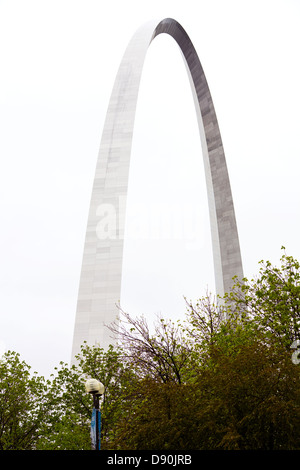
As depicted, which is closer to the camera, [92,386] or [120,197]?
[92,386]

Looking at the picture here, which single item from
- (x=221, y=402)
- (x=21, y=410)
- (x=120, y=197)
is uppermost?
(x=120, y=197)

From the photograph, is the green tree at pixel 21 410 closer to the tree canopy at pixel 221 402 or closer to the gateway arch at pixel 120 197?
the tree canopy at pixel 221 402

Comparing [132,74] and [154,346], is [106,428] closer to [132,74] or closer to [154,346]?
[154,346]

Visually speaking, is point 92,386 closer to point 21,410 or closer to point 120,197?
point 21,410

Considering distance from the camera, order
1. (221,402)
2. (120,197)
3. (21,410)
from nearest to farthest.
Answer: (221,402), (21,410), (120,197)

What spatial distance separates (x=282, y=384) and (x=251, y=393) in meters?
0.76

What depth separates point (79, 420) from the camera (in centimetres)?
1925

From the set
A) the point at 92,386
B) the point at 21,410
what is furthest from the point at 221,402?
the point at 21,410

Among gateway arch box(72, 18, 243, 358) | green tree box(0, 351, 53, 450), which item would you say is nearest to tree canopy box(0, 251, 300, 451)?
green tree box(0, 351, 53, 450)

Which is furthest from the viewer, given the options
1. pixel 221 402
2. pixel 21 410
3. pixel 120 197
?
pixel 120 197

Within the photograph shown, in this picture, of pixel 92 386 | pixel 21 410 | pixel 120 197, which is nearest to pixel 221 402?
pixel 92 386

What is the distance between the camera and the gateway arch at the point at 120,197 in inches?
832

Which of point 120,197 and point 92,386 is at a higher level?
point 120,197

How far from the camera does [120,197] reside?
77.5ft
